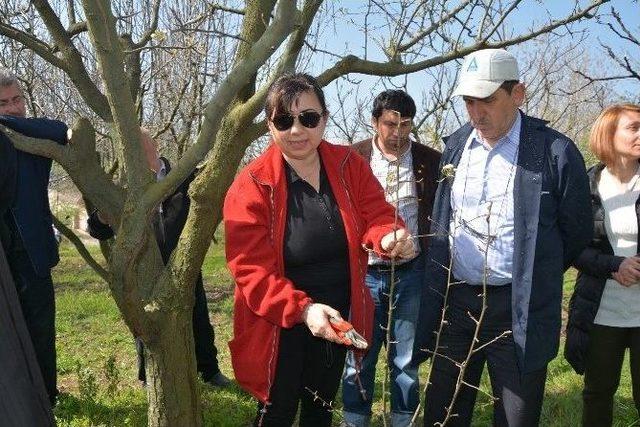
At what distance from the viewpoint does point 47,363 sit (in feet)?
11.0

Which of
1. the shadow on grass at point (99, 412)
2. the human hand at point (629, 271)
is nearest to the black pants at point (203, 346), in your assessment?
the shadow on grass at point (99, 412)

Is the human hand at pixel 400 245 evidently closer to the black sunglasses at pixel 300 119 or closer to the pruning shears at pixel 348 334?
the pruning shears at pixel 348 334

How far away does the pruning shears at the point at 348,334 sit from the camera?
6.42 ft

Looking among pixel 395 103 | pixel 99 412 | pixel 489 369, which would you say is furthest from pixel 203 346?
pixel 489 369

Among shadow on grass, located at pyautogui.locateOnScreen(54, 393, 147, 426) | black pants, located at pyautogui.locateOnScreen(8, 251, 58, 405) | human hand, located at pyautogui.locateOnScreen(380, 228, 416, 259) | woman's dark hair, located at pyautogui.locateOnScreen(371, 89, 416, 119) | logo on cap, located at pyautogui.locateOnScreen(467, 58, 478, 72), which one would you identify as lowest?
shadow on grass, located at pyautogui.locateOnScreen(54, 393, 147, 426)

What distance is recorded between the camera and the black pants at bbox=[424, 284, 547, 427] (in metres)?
2.44

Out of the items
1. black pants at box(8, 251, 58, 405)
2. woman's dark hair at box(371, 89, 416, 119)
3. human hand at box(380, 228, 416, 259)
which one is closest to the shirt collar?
woman's dark hair at box(371, 89, 416, 119)

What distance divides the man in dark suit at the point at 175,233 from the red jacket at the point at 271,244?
100 centimetres

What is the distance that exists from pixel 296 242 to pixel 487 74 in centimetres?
100

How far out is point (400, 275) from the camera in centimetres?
351

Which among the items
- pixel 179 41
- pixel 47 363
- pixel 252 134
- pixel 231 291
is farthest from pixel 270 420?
pixel 231 291

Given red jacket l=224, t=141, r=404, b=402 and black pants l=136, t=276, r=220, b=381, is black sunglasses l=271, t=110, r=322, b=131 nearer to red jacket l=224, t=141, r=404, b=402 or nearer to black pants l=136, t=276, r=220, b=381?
red jacket l=224, t=141, r=404, b=402

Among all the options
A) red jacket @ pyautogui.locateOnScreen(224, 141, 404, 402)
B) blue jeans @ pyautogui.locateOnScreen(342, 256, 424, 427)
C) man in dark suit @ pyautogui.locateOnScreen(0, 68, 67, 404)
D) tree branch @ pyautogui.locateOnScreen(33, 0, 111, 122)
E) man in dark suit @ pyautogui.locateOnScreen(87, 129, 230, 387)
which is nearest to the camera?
red jacket @ pyautogui.locateOnScreen(224, 141, 404, 402)

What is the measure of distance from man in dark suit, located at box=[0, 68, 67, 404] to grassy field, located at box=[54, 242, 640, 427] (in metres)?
0.62
